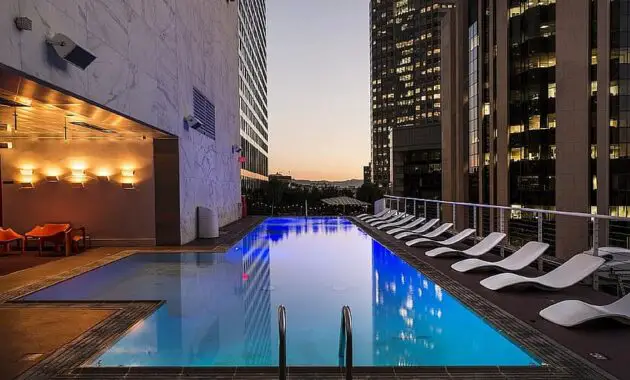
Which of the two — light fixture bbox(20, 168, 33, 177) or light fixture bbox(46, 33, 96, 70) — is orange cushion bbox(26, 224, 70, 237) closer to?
light fixture bbox(20, 168, 33, 177)

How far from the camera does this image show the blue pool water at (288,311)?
362 cm

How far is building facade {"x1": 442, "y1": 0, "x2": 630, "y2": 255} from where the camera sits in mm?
23062

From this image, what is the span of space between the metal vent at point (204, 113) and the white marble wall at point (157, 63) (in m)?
0.25

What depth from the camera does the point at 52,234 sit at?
9117 millimetres

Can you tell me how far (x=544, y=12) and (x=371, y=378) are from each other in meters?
33.7

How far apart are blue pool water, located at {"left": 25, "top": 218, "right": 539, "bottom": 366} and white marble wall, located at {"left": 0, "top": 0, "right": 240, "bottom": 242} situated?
2615mm

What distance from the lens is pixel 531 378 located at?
3.03 metres

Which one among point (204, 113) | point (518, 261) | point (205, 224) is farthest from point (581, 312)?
point (204, 113)

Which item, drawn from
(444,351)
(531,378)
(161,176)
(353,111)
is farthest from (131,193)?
(353,111)

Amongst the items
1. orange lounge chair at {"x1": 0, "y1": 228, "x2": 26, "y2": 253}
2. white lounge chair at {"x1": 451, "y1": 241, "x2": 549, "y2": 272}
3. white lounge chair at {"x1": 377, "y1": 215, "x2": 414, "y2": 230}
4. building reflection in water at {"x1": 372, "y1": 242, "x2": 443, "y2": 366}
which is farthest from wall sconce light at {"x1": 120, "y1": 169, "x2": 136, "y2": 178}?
white lounge chair at {"x1": 451, "y1": 241, "x2": 549, "y2": 272}

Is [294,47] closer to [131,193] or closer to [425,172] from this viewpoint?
[425,172]

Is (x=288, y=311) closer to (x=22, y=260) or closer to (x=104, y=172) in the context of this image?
(x=22, y=260)

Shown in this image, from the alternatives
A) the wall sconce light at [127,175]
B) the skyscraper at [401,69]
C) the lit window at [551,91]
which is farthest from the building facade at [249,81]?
the skyscraper at [401,69]

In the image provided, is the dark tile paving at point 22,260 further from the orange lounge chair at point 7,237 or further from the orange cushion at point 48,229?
the orange cushion at point 48,229
